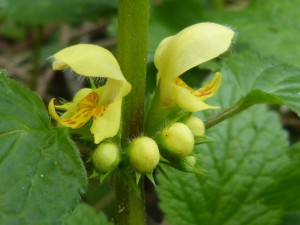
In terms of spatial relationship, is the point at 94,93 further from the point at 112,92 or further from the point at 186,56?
the point at 186,56

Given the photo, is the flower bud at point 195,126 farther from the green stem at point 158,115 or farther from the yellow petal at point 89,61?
the yellow petal at point 89,61

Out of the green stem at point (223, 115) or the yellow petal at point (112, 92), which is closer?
the yellow petal at point (112, 92)

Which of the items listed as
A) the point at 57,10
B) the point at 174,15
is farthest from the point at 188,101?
the point at 57,10

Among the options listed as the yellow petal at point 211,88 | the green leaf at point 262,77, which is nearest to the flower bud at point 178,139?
the yellow petal at point 211,88

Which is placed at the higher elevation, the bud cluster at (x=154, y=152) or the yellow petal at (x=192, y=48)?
the yellow petal at (x=192, y=48)

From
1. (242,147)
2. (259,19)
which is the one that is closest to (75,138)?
(242,147)
